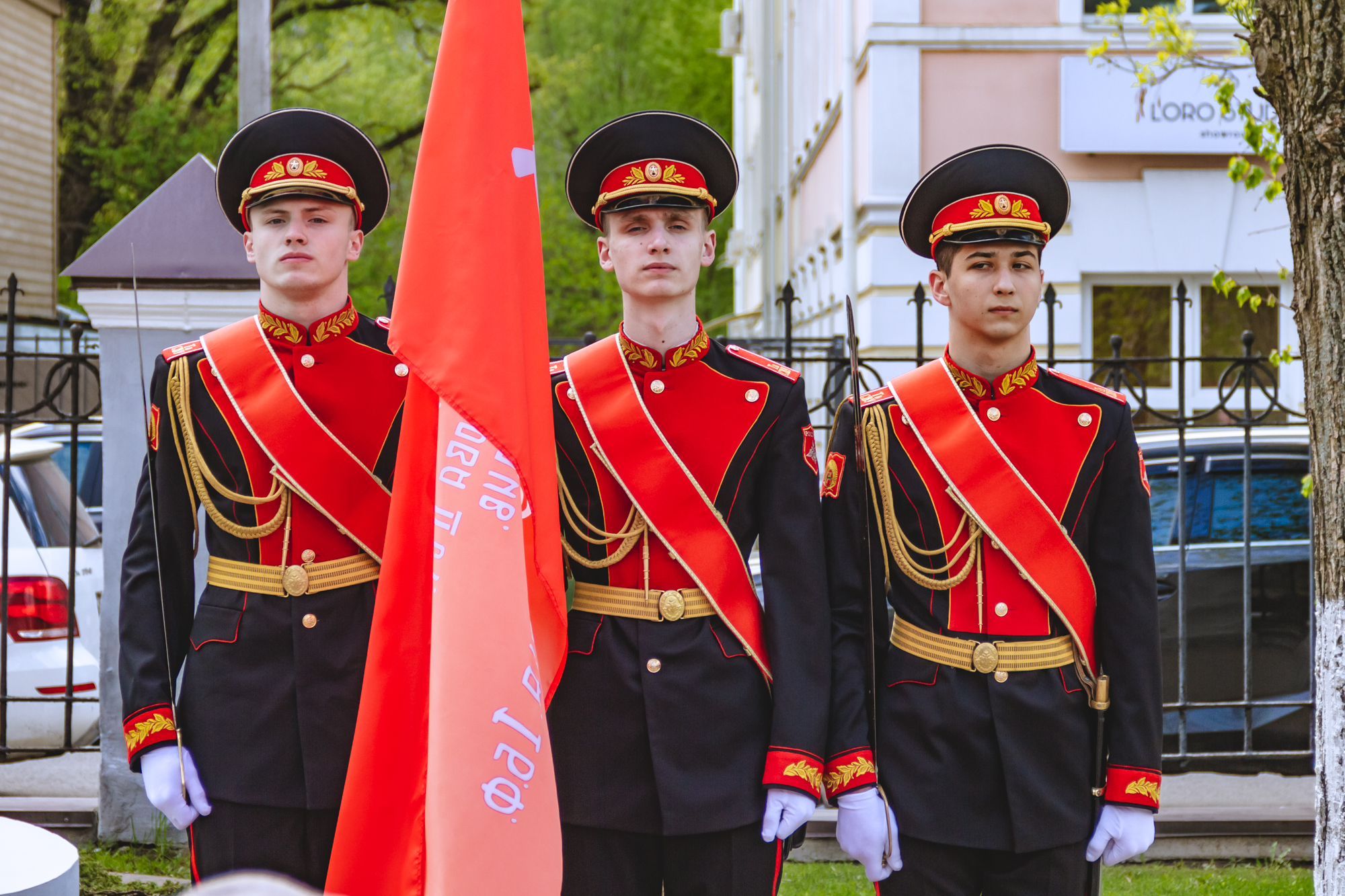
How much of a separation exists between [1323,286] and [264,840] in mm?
2915

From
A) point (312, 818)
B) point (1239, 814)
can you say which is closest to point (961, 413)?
point (312, 818)

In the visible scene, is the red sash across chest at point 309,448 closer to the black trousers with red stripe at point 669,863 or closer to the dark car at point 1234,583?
the black trousers with red stripe at point 669,863

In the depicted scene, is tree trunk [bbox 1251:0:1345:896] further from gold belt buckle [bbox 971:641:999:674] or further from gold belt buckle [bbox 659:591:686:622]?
gold belt buckle [bbox 659:591:686:622]

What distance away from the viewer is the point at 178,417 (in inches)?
114

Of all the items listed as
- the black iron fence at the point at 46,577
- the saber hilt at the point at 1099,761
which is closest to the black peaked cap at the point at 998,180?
the saber hilt at the point at 1099,761

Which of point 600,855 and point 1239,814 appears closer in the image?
point 600,855

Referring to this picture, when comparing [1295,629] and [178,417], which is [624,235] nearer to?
[178,417]

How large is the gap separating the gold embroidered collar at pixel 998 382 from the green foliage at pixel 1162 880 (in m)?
2.42

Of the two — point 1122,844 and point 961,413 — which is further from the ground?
point 961,413

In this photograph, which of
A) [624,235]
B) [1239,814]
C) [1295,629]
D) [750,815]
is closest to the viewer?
[750,815]

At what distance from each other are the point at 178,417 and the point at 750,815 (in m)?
1.47

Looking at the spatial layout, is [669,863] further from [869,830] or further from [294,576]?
[294,576]

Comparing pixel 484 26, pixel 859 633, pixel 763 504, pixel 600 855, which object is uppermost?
pixel 484 26

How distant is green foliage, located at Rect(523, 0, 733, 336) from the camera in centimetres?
2198
